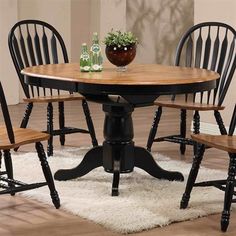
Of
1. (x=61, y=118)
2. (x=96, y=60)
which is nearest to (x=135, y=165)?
(x=96, y=60)

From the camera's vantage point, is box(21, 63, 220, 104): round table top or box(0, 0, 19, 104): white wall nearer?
box(21, 63, 220, 104): round table top

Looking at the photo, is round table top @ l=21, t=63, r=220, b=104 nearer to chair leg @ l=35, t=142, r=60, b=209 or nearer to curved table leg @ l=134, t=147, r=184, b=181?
chair leg @ l=35, t=142, r=60, b=209

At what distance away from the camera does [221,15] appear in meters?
5.14

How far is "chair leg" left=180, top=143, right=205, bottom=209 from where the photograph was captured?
318cm

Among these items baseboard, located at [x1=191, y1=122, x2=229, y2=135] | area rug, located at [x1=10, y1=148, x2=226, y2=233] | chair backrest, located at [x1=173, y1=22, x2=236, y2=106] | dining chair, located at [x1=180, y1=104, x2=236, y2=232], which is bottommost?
baseboard, located at [x1=191, y1=122, x2=229, y2=135]

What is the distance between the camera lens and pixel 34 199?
11.2 ft

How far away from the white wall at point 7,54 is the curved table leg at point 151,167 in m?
3.29

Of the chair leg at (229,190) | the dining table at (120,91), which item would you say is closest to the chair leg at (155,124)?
the dining table at (120,91)

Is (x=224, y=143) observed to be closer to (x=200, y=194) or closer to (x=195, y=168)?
(x=195, y=168)

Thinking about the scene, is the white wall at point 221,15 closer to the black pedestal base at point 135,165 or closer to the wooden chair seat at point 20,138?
the black pedestal base at point 135,165

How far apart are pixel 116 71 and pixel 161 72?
9.8 inches

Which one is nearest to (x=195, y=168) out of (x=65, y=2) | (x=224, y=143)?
(x=224, y=143)

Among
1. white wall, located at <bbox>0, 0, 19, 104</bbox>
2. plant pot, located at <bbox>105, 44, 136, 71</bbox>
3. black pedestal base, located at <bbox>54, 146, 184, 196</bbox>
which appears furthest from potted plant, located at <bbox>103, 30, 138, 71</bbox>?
white wall, located at <bbox>0, 0, 19, 104</bbox>

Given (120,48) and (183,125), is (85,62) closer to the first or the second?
(120,48)
